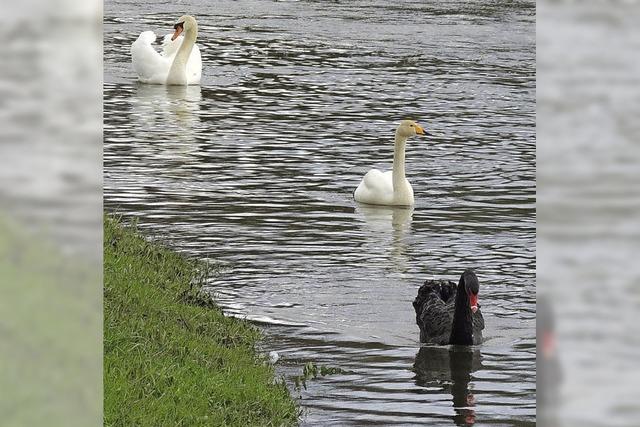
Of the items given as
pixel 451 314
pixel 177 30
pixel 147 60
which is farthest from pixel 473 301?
pixel 177 30

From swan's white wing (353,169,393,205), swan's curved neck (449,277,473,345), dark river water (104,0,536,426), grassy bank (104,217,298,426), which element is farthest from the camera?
swan's white wing (353,169,393,205)

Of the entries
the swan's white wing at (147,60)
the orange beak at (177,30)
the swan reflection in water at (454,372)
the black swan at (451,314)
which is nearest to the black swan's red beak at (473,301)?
the black swan at (451,314)

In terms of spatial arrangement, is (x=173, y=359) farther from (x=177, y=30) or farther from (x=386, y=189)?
(x=177, y=30)

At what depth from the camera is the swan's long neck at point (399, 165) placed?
560 inches

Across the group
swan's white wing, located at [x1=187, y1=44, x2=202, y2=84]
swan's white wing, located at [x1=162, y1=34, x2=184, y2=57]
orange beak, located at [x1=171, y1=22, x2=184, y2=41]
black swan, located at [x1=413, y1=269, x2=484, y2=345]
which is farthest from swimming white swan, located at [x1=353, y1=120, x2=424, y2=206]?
orange beak, located at [x1=171, y1=22, x2=184, y2=41]

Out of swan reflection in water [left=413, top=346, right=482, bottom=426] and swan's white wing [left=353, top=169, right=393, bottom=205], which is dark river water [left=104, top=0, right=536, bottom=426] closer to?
swan reflection in water [left=413, top=346, right=482, bottom=426]

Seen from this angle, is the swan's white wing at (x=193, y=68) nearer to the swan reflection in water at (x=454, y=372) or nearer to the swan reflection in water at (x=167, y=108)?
the swan reflection in water at (x=167, y=108)

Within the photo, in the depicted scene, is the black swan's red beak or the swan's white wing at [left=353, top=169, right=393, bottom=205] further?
the swan's white wing at [left=353, top=169, right=393, bottom=205]

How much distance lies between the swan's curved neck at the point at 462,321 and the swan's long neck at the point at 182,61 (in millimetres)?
15052

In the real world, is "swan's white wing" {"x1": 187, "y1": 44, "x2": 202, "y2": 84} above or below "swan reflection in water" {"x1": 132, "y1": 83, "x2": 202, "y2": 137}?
above

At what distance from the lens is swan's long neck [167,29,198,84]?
23422mm

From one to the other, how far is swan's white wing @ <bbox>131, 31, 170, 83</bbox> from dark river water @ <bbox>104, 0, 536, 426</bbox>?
0.93ft
